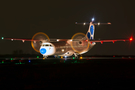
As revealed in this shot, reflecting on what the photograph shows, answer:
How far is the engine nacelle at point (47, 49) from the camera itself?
3306 centimetres

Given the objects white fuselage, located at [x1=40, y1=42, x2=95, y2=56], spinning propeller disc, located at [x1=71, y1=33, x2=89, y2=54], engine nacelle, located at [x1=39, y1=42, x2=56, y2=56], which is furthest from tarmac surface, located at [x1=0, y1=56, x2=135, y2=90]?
spinning propeller disc, located at [x1=71, y1=33, x2=89, y2=54]

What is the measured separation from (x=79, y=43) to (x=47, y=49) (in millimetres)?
10896

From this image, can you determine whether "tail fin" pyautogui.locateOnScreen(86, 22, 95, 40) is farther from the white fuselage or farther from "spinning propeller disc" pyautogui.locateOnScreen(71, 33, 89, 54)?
the white fuselage

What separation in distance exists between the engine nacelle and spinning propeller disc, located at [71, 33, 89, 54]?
762cm

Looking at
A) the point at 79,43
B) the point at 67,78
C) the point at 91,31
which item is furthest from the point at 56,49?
the point at 67,78

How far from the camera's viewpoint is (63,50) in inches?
1594

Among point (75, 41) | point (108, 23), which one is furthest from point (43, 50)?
point (108, 23)

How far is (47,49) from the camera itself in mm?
33875

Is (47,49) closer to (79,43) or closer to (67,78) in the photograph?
(79,43)

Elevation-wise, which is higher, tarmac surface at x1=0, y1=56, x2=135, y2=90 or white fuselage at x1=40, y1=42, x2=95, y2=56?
white fuselage at x1=40, y1=42, x2=95, y2=56

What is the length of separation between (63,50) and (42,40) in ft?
19.2

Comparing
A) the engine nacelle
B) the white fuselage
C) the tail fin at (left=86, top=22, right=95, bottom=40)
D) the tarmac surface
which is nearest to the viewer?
the tarmac surface

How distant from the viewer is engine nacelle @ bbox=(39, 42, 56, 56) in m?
33.1

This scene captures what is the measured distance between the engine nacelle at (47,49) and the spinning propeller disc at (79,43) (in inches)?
300
